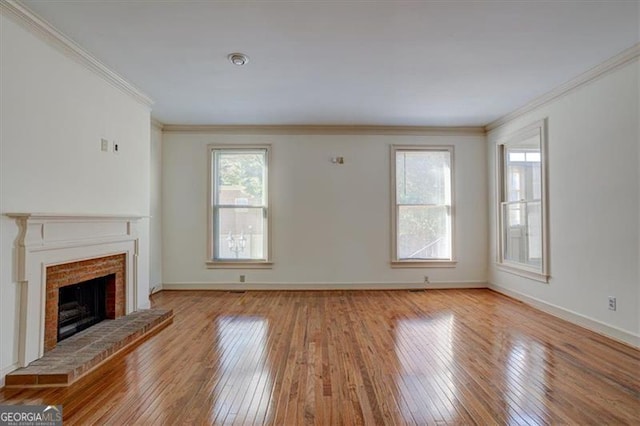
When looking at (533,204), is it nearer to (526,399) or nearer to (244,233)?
(526,399)

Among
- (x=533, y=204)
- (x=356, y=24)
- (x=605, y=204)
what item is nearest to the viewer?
(x=356, y=24)

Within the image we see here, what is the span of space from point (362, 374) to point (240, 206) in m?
3.64

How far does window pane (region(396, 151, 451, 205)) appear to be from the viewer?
546 centimetres

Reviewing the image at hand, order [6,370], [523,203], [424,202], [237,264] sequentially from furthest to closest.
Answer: [424,202] < [237,264] < [523,203] < [6,370]

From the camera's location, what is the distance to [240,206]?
5.38 metres

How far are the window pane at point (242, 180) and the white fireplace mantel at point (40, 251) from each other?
2.25 m

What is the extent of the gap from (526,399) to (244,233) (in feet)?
14.2

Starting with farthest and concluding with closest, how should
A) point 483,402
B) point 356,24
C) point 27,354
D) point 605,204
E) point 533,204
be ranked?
point 533,204, point 605,204, point 356,24, point 27,354, point 483,402

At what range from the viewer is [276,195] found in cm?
536

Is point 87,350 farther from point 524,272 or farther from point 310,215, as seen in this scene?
point 524,272

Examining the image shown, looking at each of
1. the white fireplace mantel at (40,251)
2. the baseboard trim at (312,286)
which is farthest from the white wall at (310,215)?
the white fireplace mantel at (40,251)

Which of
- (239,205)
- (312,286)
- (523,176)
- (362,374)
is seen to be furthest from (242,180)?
(523,176)

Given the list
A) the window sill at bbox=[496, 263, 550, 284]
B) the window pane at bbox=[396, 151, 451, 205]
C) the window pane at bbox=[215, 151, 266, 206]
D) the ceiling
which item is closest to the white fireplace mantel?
the ceiling

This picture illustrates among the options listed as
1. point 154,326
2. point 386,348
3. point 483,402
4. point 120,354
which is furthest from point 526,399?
point 154,326
